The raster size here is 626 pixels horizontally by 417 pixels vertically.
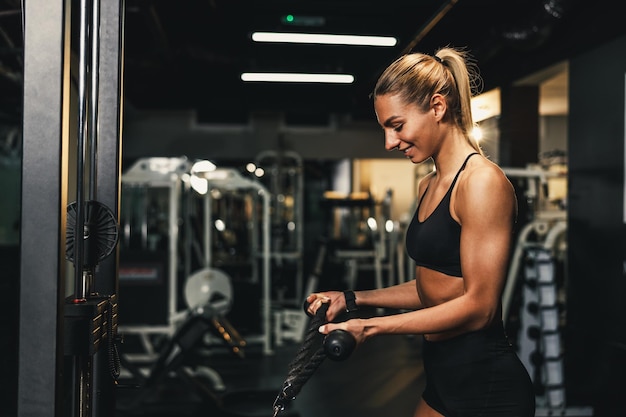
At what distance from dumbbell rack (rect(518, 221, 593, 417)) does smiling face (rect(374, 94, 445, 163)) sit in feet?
9.51

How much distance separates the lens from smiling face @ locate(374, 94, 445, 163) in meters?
1.58

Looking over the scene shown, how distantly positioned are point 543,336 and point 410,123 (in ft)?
9.81

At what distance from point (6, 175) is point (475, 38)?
28.7ft

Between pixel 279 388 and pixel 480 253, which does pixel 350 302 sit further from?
pixel 279 388

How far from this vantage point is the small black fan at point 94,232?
156cm

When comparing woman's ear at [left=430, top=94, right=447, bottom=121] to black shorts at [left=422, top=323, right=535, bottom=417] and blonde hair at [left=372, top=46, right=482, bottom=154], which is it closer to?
blonde hair at [left=372, top=46, right=482, bottom=154]

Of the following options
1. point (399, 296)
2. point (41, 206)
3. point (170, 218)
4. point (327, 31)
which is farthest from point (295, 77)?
point (41, 206)

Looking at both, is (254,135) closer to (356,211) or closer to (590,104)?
(356,211)

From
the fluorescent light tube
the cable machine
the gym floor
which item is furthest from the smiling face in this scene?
the fluorescent light tube

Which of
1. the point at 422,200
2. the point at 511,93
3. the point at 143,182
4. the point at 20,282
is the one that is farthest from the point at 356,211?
the point at 20,282

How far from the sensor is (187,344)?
14.0 ft

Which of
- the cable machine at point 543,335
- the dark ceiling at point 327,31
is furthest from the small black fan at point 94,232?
the cable machine at point 543,335

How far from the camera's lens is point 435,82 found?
1.59m

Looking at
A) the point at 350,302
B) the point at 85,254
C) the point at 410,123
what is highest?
the point at 410,123
